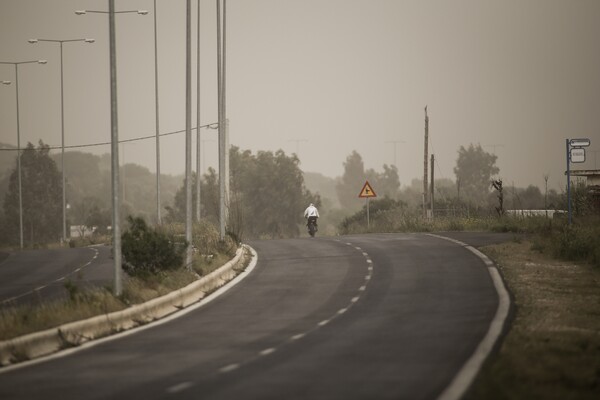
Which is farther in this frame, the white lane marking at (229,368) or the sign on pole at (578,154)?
the sign on pole at (578,154)

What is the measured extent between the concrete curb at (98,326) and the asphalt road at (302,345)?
24.2 inches

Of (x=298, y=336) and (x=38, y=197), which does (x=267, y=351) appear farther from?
(x=38, y=197)

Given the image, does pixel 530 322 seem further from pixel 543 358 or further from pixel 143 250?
pixel 143 250

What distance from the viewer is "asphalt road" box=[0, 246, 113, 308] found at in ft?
89.5

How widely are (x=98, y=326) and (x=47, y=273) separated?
57.3 ft

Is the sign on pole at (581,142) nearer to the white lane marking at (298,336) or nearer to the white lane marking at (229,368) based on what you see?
the white lane marking at (298,336)

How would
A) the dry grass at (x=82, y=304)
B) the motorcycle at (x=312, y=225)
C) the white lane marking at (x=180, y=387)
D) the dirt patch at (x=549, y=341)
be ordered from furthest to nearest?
the motorcycle at (x=312, y=225), the dry grass at (x=82, y=304), the white lane marking at (x=180, y=387), the dirt patch at (x=549, y=341)

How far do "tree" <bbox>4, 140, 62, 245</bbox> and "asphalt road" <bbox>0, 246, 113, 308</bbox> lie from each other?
2697 inches

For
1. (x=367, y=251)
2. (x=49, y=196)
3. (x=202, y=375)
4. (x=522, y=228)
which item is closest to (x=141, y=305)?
(x=202, y=375)

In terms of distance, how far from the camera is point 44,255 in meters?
46.2

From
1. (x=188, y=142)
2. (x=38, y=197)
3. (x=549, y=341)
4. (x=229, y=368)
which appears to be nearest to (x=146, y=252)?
(x=188, y=142)

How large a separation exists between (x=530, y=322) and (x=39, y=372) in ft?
27.0

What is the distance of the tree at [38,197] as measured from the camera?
382 feet

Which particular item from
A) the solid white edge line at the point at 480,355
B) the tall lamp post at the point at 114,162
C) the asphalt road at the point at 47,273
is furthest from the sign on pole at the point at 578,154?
the tall lamp post at the point at 114,162
